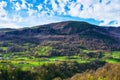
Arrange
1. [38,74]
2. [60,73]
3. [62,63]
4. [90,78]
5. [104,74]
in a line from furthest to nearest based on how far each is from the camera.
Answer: [62,63] < [60,73] < [38,74] < [104,74] < [90,78]

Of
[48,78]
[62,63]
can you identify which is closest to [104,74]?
[48,78]

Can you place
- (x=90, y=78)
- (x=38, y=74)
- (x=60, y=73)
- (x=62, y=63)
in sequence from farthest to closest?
1. (x=62, y=63)
2. (x=60, y=73)
3. (x=38, y=74)
4. (x=90, y=78)

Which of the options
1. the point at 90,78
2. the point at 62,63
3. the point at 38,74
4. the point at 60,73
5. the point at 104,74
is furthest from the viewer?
the point at 62,63

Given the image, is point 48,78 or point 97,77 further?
point 48,78

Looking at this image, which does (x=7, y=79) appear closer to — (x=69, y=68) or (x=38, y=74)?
(x=38, y=74)

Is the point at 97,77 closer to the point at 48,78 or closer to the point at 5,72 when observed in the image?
the point at 48,78

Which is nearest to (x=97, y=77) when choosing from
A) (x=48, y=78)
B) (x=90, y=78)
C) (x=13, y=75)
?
(x=90, y=78)

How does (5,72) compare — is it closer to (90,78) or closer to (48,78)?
(48,78)

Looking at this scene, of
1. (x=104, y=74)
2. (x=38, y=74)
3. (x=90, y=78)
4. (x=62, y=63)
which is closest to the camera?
(x=90, y=78)
